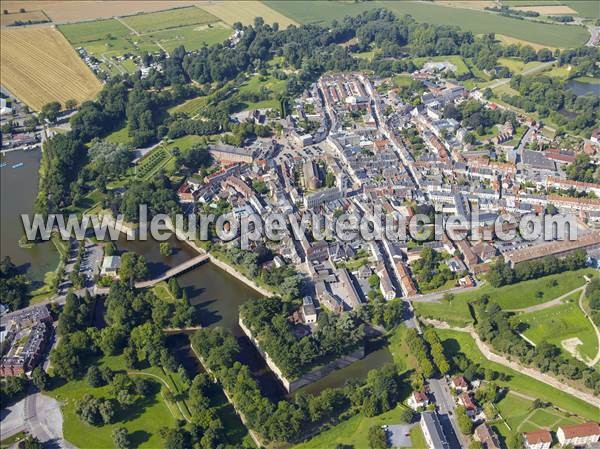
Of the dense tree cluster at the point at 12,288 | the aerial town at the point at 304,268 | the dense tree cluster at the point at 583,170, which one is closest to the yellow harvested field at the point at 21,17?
the aerial town at the point at 304,268

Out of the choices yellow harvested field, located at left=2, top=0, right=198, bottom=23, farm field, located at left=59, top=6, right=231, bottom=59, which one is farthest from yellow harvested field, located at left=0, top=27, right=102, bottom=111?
yellow harvested field, located at left=2, top=0, right=198, bottom=23

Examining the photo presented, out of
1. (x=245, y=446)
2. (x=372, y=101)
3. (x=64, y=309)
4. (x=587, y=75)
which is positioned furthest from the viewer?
(x=587, y=75)

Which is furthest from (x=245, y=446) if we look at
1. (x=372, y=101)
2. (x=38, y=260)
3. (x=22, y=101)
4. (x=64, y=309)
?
(x=22, y=101)

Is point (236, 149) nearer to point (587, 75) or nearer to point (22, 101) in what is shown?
point (22, 101)

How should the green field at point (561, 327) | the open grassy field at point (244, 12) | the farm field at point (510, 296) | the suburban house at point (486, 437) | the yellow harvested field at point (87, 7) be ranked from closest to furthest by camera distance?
the suburban house at point (486, 437) → the green field at point (561, 327) → the farm field at point (510, 296) → the yellow harvested field at point (87, 7) → the open grassy field at point (244, 12)

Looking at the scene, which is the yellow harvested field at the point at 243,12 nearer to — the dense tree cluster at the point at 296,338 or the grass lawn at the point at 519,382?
the dense tree cluster at the point at 296,338

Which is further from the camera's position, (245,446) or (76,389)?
(76,389)

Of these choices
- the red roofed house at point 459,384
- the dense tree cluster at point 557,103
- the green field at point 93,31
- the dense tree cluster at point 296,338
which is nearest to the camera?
the red roofed house at point 459,384

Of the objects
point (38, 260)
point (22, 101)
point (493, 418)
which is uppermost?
point (22, 101)
